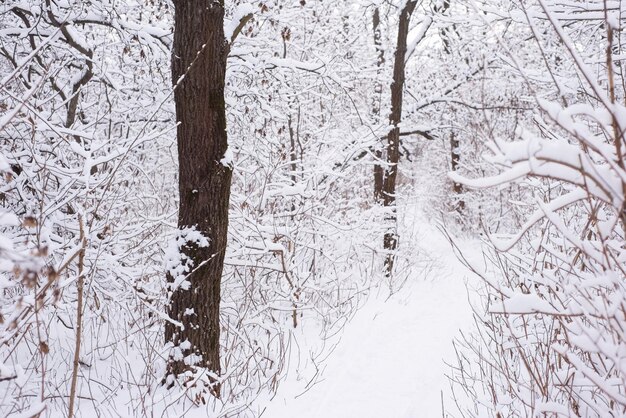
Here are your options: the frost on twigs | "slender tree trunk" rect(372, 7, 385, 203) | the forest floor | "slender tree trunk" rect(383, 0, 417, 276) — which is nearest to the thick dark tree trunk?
the frost on twigs

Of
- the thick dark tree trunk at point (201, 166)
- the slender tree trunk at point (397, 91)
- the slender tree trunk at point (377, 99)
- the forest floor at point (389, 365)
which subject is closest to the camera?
the thick dark tree trunk at point (201, 166)

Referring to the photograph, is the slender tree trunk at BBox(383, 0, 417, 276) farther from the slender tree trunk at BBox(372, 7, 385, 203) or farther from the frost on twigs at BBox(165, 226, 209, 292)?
the frost on twigs at BBox(165, 226, 209, 292)

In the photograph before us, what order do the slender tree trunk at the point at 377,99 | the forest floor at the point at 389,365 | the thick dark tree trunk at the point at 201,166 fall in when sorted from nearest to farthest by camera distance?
the thick dark tree trunk at the point at 201,166
the forest floor at the point at 389,365
the slender tree trunk at the point at 377,99

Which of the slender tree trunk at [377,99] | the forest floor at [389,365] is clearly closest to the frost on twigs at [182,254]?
the forest floor at [389,365]

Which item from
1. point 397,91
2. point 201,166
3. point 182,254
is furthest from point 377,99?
point 182,254

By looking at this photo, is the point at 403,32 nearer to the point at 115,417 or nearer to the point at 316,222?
the point at 316,222

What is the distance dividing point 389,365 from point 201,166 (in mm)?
3023

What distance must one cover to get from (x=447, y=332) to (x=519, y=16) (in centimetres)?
397

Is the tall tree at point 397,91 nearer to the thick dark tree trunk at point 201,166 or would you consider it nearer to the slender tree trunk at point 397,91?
the slender tree trunk at point 397,91

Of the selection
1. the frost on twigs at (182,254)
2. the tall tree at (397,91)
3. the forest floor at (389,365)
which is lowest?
the forest floor at (389,365)

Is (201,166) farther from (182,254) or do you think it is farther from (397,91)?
(397,91)

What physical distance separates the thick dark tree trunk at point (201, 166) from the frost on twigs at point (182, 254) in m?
0.04

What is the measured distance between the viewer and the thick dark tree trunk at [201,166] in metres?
3.65

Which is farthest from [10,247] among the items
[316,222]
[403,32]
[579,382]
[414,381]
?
[403,32]
